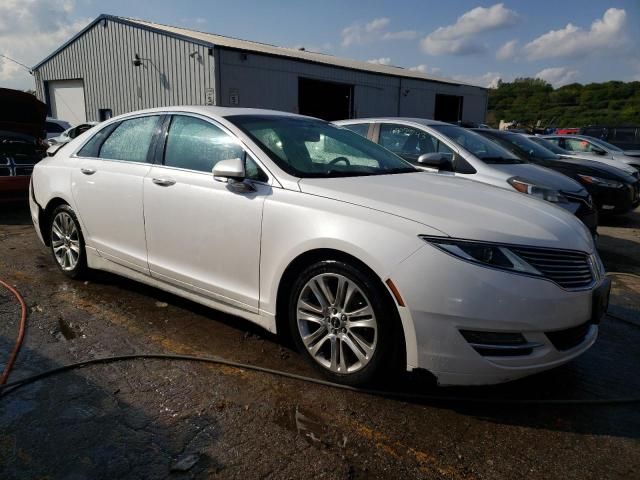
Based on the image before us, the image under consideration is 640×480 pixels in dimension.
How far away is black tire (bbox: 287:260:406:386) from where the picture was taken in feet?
8.26

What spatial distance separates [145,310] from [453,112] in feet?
102

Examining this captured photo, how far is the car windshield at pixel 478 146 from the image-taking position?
247 inches

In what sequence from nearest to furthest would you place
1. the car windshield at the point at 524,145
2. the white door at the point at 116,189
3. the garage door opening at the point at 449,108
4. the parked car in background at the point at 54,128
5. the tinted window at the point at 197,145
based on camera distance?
the tinted window at the point at 197,145 < the white door at the point at 116,189 < the car windshield at the point at 524,145 < the parked car in background at the point at 54,128 < the garage door opening at the point at 449,108

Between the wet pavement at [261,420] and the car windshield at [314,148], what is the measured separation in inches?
→ 48.1

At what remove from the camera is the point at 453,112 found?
105 feet

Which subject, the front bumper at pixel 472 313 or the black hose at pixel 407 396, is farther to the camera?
the black hose at pixel 407 396

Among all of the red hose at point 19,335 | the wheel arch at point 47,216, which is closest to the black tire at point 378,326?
the red hose at point 19,335

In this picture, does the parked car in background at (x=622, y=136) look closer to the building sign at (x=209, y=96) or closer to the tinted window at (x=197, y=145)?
the building sign at (x=209, y=96)

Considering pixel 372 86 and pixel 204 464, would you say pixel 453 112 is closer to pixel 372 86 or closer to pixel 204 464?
pixel 372 86

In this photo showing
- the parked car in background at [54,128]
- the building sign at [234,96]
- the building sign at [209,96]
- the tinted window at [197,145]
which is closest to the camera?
the tinted window at [197,145]

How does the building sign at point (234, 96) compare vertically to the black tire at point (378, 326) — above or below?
above

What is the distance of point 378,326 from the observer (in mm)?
2545

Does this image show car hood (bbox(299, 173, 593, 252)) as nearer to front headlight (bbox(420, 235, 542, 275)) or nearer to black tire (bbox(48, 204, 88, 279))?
front headlight (bbox(420, 235, 542, 275))

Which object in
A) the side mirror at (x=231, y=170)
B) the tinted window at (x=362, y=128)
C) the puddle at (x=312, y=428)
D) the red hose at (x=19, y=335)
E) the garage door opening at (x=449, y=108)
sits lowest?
the puddle at (x=312, y=428)
